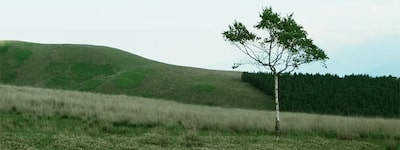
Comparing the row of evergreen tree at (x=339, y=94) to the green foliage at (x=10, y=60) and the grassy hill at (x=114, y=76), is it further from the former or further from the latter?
the green foliage at (x=10, y=60)

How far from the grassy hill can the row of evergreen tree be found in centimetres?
463

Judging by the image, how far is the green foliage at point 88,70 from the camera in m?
114

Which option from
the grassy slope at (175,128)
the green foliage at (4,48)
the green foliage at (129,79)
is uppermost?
the green foliage at (4,48)

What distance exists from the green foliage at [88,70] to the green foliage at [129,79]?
22.6 feet

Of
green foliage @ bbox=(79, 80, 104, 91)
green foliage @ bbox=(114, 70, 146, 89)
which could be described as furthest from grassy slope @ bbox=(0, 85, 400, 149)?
green foliage @ bbox=(79, 80, 104, 91)

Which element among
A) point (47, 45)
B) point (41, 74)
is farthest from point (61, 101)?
point (47, 45)

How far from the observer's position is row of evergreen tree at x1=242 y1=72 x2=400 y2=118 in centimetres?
8862

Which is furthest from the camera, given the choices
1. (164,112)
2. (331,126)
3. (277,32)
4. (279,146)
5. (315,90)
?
(315,90)

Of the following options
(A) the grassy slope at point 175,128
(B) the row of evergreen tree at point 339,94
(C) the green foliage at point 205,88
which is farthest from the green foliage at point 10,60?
(A) the grassy slope at point 175,128

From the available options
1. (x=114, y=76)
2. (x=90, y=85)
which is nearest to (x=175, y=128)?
(x=90, y=85)

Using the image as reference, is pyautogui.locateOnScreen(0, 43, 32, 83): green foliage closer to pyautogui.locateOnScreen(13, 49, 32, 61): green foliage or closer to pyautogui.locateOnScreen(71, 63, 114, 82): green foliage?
pyautogui.locateOnScreen(13, 49, 32, 61): green foliage

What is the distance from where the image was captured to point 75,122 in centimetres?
2931

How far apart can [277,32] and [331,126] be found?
8.18 metres

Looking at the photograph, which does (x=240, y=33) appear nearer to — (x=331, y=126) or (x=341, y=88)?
(x=331, y=126)
